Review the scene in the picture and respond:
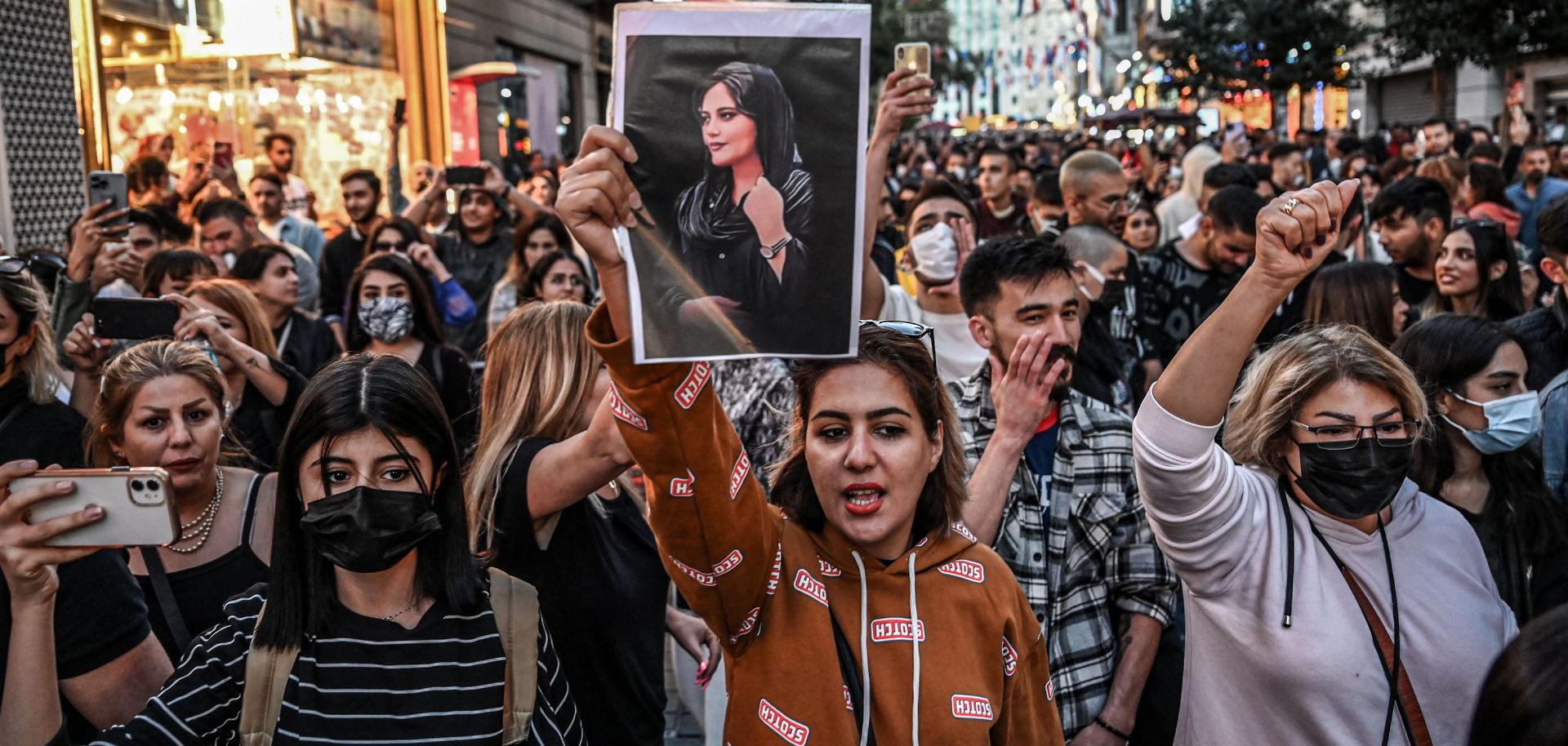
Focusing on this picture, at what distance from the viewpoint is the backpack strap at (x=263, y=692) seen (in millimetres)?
2346

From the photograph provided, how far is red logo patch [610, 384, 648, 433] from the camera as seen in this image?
7.09 ft

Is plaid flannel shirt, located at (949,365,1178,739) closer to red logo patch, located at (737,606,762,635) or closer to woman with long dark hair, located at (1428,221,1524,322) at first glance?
red logo patch, located at (737,606,762,635)

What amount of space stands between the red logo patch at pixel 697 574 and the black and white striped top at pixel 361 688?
1.47ft

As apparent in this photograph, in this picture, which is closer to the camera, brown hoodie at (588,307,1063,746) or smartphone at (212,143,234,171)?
brown hoodie at (588,307,1063,746)

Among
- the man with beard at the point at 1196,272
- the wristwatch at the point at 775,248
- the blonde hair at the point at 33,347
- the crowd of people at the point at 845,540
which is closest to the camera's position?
the wristwatch at the point at 775,248

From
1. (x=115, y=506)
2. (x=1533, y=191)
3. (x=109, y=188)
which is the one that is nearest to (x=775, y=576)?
(x=115, y=506)

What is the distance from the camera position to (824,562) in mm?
2551

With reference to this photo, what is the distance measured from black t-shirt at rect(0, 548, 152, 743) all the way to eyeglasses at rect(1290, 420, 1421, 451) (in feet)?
8.09

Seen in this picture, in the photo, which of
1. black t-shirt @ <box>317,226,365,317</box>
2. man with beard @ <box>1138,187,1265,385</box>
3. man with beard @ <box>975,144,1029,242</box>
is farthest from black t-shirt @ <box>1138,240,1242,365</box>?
black t-shirt @ <box>317,226,365,317</box>

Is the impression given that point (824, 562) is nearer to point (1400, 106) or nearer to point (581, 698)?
point (581, 698)

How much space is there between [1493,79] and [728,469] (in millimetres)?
41553

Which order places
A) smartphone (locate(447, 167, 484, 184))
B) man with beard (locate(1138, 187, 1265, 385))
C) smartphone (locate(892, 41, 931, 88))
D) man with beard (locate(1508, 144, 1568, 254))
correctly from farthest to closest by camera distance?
man with beard (locate(1508, 144, 1568, 254))
smartphone (locate(447, 167, 484, 184))
man with beard (locate(1138, 187, 1265, 385))
smartphone (locate(892, 41, 931, 88))

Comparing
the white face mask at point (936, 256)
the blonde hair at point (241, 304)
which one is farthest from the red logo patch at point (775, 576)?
the blonde hair at point (241, 304)

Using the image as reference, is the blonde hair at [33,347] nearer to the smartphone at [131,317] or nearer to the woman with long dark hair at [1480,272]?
the smartphone at [131,317]
